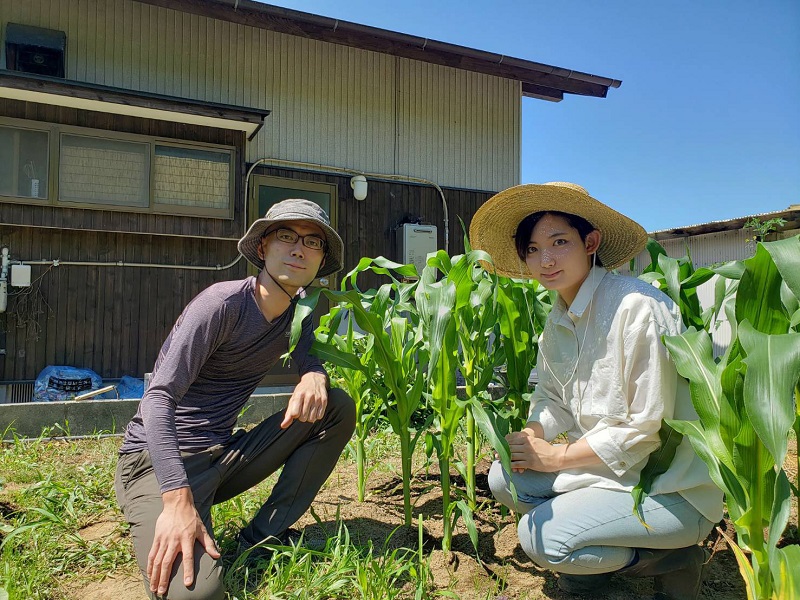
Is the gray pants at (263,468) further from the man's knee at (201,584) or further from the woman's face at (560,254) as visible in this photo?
the woman's face at (560,254)

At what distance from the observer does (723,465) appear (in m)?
1.13

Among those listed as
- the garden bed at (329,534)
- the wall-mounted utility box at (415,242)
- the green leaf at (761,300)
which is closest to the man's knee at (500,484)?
the garden bed at (329,534)

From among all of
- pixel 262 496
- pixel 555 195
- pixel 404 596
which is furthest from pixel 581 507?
pixel 262 496

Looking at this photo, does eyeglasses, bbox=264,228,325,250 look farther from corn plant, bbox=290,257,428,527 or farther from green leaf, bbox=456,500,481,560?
green leaf, bbox=456,500,481,560

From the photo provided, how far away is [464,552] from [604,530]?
1.80 ft

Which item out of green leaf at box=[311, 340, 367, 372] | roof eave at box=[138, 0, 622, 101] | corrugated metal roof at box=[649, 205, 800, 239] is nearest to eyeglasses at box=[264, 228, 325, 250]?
green leaf at box=[311, 340, 367, 372]

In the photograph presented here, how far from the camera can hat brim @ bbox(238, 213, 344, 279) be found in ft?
5.46

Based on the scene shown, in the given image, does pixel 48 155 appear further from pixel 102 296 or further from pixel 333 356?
pixel 333 356

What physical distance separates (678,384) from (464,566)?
0.82m

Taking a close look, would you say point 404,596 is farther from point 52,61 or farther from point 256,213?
point 52,61

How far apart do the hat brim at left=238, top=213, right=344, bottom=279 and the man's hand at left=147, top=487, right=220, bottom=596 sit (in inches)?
30.5

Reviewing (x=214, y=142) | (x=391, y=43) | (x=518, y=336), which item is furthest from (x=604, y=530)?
(x=391, y=43)

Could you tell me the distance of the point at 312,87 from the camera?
20.5 feet

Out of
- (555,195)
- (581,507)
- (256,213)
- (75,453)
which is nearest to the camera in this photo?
(581,507)
